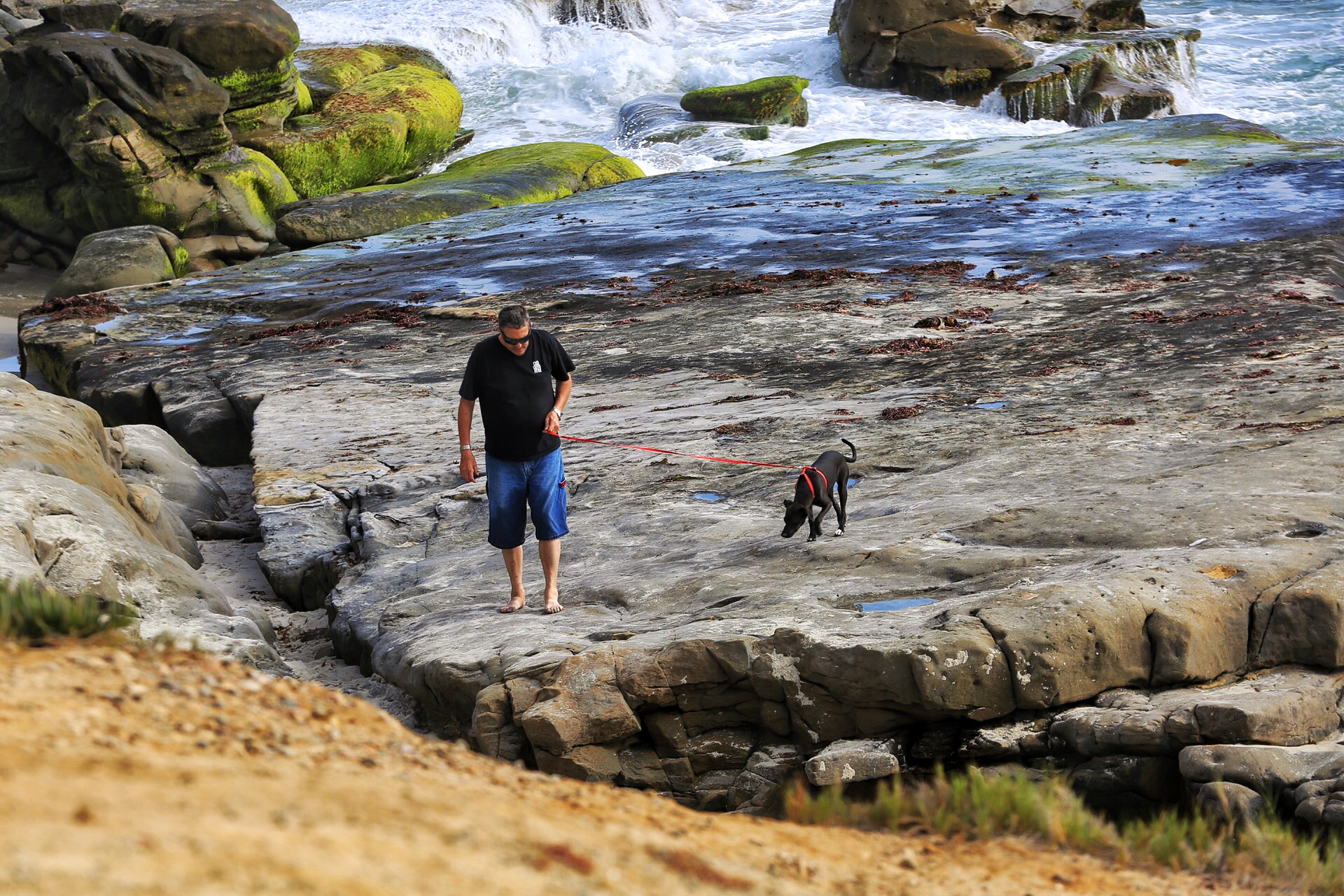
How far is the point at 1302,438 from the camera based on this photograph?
9781 millimetres

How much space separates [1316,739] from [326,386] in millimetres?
13829

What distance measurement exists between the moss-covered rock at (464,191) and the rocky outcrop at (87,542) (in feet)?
68.4

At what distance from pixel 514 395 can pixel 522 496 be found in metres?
0.82

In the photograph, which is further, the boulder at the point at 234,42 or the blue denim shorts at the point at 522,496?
the boulder at the point at 234,42

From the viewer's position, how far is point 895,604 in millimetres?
7516

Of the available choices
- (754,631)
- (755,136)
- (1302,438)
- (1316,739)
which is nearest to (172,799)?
(754,631)

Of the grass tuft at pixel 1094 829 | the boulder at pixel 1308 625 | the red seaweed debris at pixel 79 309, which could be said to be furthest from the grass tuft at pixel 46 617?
the red seaweed debris at pixel 79 309

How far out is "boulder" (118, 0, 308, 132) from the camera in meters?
33.2

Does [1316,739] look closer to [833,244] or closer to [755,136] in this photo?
[833,244]

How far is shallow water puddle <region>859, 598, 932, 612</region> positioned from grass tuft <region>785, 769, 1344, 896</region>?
2142 mm

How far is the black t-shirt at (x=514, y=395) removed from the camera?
812 cm

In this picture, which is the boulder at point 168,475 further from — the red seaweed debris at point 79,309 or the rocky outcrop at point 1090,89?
the rocky outcrop at point 1090,89

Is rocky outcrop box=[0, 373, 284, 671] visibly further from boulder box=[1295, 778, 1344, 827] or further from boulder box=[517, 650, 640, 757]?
boulder box=[1295, 778, 1344, 827]

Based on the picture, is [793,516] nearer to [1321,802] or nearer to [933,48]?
[1321,802]
